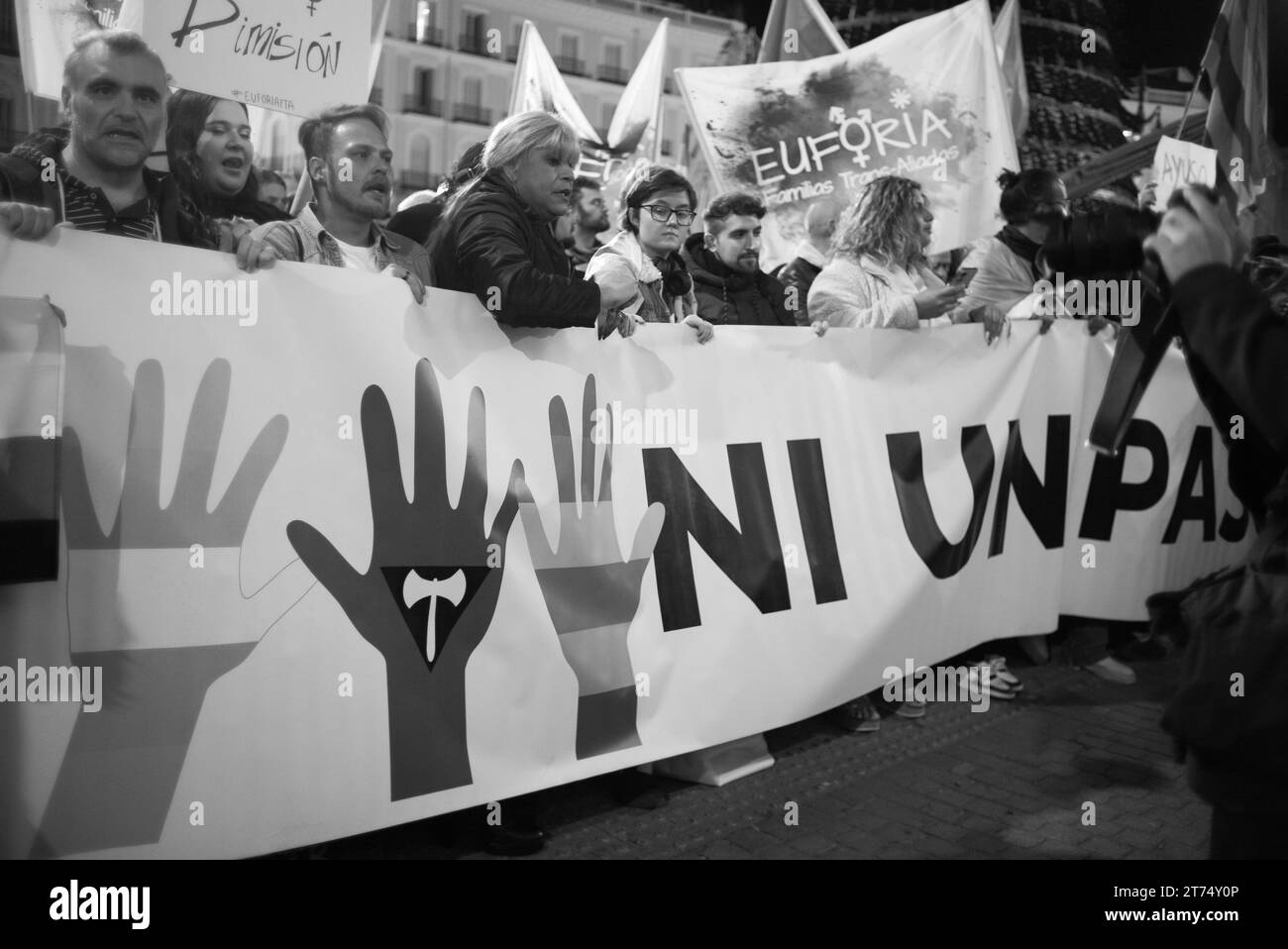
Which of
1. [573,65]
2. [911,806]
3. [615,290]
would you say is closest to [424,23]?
[573,65]

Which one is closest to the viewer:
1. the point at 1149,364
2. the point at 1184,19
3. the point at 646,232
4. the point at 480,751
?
the point at 1149,364

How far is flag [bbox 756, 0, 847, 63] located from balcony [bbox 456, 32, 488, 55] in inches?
1824

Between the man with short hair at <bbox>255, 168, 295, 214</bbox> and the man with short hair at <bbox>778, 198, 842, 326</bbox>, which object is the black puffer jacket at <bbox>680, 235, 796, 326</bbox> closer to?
the man with short hair at <bbox>778, 198, 842, 326</bbox>

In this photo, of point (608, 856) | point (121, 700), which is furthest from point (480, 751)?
point (121, 700)

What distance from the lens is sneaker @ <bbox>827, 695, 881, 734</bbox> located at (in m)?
4.39

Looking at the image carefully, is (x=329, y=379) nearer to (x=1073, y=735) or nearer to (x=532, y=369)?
(x=532, y=369)

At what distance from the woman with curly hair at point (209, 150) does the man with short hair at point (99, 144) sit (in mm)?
938

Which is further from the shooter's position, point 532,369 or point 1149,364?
point 532,369

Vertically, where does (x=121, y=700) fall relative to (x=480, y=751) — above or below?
above

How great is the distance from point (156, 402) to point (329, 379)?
463 millimetres

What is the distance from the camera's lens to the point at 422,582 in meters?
3.09

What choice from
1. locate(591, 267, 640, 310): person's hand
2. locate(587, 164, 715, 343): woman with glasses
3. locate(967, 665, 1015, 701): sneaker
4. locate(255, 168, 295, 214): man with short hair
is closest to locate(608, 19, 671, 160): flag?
locate(255, 168, 295, 214): man with short hair

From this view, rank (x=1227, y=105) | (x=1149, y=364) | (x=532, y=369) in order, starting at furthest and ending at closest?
(x=1227, y=105), (x=532, y=369), (x=1149, y=364)
